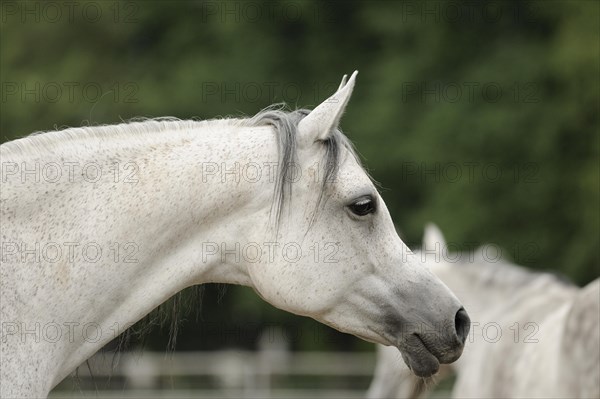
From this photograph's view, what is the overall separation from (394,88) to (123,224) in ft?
47.6

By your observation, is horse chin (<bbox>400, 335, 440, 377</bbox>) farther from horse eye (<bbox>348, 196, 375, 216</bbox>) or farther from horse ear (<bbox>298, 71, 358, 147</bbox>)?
horse ear (<bbox>298, 71, 358, 147</bbox>)

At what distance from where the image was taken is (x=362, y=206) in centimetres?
370

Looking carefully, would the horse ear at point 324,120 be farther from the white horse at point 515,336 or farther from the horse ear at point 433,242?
the horse ear at point 433,242

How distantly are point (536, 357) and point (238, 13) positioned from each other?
1461 centimetres

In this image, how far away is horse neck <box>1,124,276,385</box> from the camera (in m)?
3.44

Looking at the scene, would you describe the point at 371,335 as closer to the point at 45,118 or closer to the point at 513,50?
the point at 513,50


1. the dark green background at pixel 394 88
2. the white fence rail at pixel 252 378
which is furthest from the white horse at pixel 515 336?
the dark green background at pixel 394 88

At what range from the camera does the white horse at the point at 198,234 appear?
11.3 ft

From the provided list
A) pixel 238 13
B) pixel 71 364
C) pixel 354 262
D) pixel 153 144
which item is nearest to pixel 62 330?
pixel 71 364

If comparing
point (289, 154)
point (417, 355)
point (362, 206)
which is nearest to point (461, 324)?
point (417, 355)

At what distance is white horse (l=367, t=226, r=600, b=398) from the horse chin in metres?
0.47

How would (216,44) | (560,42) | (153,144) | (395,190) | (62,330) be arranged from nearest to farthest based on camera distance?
(62,330) < (153,144) < (560,42) < (395,190) < (216,44)

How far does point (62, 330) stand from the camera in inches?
135

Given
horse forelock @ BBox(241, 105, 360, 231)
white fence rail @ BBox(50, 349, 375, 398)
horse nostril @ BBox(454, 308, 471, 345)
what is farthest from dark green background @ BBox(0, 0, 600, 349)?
horse forelock @ BBox(241, 105, 360, 231)
